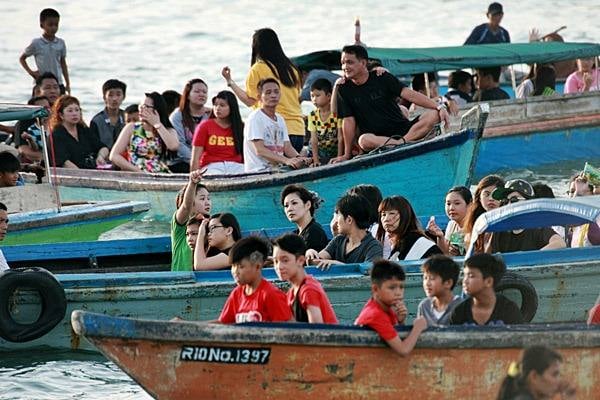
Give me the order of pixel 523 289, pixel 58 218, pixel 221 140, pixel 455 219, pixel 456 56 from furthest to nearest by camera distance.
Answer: pixel 456 56, pixel 221 140, pixel 58 218, pixel 455 219, pixel 523 289

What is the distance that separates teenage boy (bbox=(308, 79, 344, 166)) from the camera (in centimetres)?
1546

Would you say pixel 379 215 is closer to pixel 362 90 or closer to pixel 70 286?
pixel 70 286

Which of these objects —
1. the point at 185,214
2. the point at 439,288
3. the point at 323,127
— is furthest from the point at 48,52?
the point at 439,288

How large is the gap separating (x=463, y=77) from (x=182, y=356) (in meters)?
11.9

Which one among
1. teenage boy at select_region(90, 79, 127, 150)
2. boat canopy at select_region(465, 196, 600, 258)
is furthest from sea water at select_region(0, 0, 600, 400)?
boat canopy at select_region(465, 196, 600, 258)

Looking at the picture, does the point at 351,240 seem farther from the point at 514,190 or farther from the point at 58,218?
the point at 58,218

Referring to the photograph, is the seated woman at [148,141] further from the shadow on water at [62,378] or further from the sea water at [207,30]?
the sea water at [207,30]

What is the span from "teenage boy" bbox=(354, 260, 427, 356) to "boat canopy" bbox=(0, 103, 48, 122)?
5878mm

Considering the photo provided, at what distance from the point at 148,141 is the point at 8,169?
1.99 m

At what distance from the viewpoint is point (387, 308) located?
30.7 ft

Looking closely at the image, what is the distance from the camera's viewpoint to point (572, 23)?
3450 centimetres

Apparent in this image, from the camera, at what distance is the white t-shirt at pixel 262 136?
50.5 feet

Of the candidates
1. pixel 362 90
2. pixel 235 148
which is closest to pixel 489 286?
pixel 362 90

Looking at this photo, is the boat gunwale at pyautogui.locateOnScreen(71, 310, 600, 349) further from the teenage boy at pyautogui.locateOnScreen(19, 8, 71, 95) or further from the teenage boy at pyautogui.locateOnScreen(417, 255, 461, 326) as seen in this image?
the teenage boy at pyautogui.locateOnScreen(19, 8, 71, 95)
